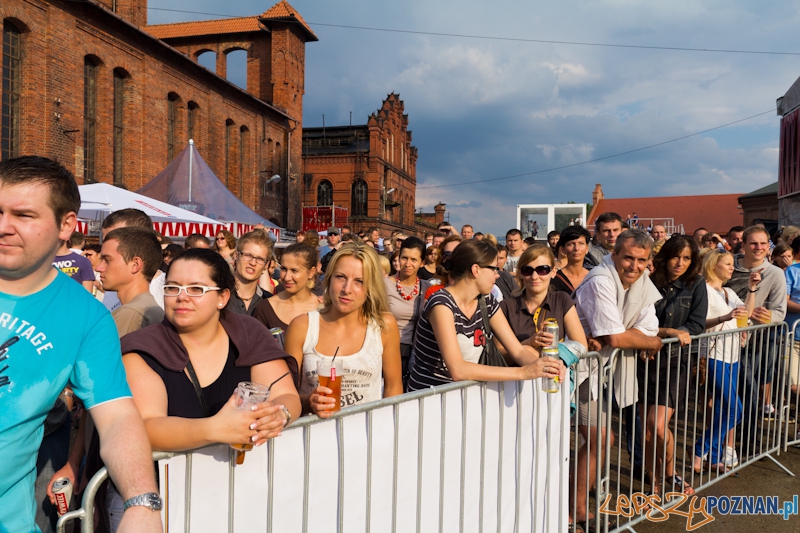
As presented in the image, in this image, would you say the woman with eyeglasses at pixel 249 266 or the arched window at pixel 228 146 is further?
the arched window at pixel 228 146

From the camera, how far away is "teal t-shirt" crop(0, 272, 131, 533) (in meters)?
1.61

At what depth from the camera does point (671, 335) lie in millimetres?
4406

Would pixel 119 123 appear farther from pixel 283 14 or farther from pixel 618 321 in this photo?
pixel 618 321

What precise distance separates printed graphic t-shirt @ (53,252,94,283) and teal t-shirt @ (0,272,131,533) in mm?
4670

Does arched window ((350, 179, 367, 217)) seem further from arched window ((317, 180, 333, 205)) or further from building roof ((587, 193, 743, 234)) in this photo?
building roof ((587, 193, 743, 234))

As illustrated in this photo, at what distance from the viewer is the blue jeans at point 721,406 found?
4871 millimetres

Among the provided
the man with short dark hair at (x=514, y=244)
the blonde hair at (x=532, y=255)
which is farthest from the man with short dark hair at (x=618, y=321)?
the man with short dark hair at (x=514, y=244)

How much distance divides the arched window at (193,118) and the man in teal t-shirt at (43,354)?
26.8 meters

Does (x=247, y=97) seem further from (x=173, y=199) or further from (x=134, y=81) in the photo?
(x=173, y=199)

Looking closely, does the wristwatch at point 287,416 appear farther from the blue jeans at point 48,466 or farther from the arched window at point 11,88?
the arched window at point 11,88

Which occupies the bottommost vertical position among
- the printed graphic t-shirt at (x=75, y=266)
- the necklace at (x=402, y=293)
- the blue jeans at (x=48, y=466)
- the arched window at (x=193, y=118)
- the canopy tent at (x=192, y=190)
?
the blue jeans at (x=48, y=466)

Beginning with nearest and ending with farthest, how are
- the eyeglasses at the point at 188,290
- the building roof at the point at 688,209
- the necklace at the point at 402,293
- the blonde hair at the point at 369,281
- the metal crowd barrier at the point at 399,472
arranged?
the metal crowd barrier at the point at 399,472 < the eyeglasses at the point at 188,290 < the blonde hair at the point at 369,281 < the necklace at the point at 402,293 < the building roof at the point at 688,209

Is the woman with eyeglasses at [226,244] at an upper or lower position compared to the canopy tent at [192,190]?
lower

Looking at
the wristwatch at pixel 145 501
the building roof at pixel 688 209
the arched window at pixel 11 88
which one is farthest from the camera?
the building roof at pixel 688 209
